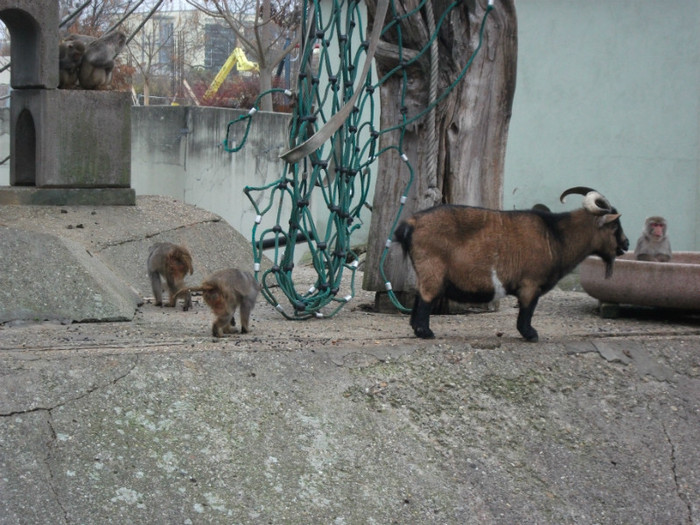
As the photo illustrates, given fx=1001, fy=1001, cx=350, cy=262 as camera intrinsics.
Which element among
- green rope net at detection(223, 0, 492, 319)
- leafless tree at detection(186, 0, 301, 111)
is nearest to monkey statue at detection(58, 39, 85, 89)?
green rope net at detection(223, 0, 492, 319)

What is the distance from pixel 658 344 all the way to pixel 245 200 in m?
12.5

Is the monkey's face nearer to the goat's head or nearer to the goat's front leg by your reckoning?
the goat's head

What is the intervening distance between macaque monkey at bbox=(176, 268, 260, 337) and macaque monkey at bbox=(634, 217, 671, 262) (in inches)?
166

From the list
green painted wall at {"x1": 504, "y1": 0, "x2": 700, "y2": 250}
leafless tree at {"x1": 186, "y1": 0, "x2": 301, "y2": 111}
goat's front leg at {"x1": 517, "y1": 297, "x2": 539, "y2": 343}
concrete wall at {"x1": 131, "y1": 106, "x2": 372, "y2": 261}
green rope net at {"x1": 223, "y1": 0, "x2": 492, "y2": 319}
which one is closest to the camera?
goat's front leg at {"x1": 517, "y1": 297, "x2": 539, "y2": 343}

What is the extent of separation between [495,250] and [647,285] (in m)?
2.27

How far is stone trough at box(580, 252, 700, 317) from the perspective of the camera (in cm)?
832

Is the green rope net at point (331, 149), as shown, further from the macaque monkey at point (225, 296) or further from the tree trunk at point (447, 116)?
the macaque monkey at point (225, 296)

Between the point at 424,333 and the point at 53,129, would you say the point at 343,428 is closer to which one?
the point at 424,333

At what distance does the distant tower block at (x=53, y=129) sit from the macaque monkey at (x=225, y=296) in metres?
3.92

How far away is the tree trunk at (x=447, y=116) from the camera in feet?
27.0

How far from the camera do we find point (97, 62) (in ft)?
34.1

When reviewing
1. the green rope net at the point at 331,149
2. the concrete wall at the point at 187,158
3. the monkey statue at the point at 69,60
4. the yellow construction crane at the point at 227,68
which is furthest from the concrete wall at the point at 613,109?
the yellow construction crane at the point at 227,68

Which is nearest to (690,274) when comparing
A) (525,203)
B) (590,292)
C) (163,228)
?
(590,292)

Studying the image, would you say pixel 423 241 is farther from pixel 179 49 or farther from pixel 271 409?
pixel 179 49
